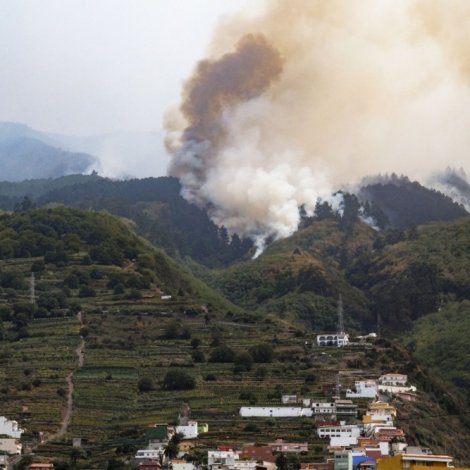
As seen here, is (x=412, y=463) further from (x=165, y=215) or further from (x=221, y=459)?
(x=165, y=215)

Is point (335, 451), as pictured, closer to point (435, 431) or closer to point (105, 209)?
point (435, 431)

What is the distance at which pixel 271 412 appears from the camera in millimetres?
89312

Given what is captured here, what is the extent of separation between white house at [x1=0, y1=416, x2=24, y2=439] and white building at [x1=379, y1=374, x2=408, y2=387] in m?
22.4

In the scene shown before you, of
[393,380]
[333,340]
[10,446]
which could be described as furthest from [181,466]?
[333,340]

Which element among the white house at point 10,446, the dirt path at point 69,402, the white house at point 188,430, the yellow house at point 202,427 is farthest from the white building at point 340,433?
the white house at point 10,446

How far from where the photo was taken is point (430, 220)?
165250 millimetres

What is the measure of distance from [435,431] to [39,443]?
71.8 ft

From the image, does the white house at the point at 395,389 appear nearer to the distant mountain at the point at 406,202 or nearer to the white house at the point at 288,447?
the white house at the point at 288,447

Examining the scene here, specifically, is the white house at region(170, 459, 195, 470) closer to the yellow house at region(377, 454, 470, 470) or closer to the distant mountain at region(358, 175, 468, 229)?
the yellow house at region(377, 454, 470, 470)

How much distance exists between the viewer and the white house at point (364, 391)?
93.8m

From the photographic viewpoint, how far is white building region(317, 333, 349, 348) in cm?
10656

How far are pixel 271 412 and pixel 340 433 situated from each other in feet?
20.1

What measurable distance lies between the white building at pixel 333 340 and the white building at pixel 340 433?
2027 cm

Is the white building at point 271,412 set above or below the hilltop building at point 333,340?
below
